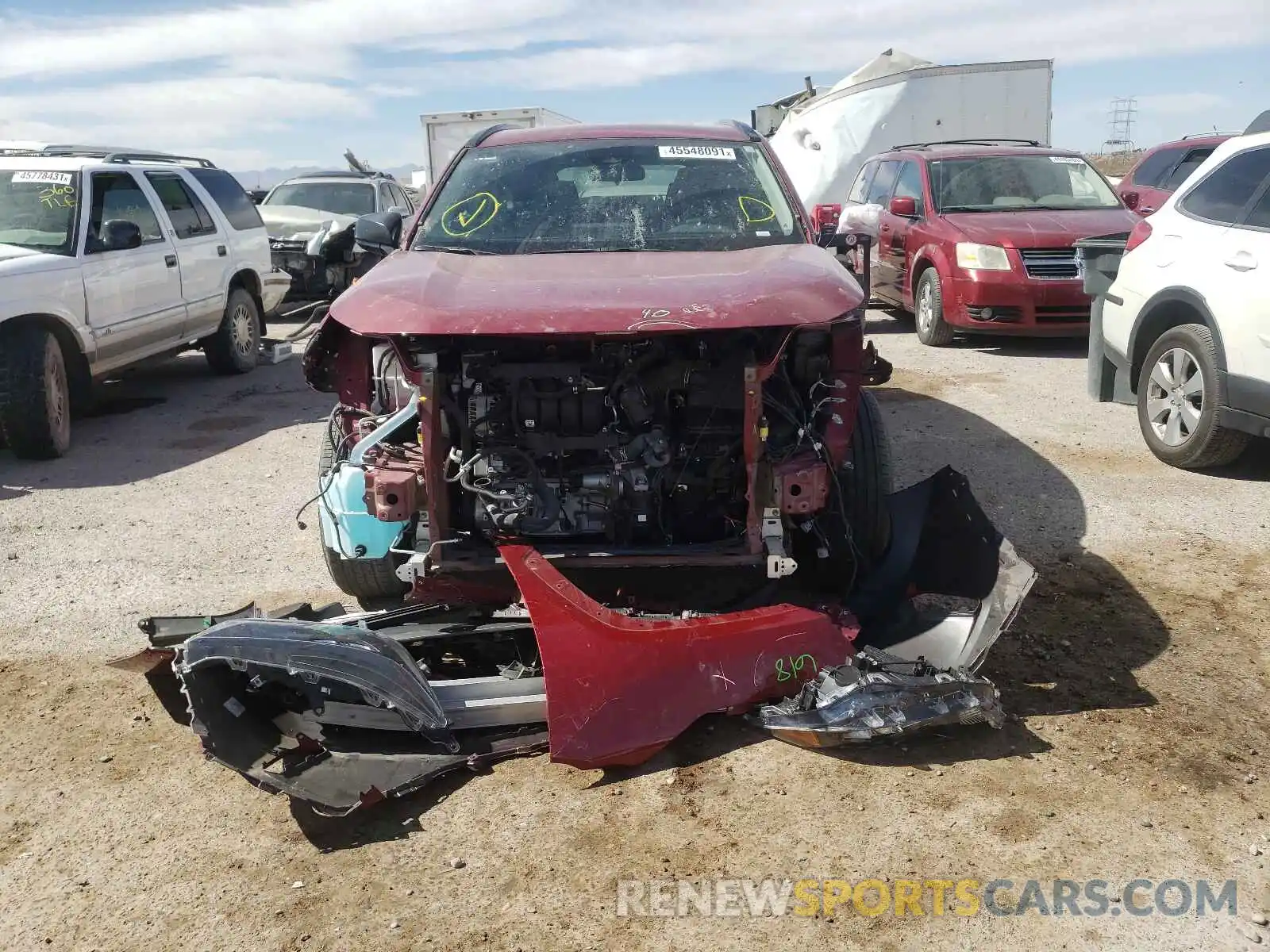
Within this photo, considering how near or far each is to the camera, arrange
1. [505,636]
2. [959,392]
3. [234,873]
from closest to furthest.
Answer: [234,873]
[505,636]
[959,392]

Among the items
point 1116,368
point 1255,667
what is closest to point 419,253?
point 1255,667

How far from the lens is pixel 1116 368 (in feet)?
23.3

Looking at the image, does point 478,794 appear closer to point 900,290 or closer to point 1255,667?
point 1255,667

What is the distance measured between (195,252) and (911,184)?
685 centimetres

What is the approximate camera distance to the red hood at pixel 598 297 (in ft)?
11.2

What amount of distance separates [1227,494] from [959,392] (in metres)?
2.68

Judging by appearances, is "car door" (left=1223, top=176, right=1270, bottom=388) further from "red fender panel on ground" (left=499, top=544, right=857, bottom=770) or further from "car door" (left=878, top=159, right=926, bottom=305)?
"car door" (left=878, top=159, right=926, bottom=305)

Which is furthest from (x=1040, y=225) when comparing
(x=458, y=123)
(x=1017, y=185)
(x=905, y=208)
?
(x=458, y=123)

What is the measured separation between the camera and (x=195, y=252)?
9.45 meters

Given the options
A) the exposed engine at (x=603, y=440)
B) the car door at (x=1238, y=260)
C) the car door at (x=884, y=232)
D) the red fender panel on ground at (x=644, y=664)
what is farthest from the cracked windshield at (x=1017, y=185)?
the red fender panel on ground at (x=644, y=664)

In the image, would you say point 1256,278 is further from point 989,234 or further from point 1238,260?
point 989,234

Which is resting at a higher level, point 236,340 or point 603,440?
point 603,440

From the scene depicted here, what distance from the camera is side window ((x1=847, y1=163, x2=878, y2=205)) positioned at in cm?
1251

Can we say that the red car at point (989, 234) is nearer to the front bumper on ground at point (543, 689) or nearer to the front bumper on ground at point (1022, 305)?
the front bumper on ground at point (1022, 305)
